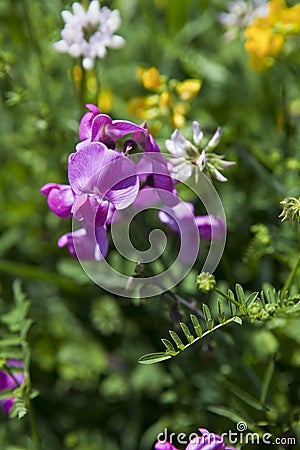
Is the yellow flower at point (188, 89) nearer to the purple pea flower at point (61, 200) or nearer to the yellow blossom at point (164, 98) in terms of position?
the yellow blossom at point (164, 98)

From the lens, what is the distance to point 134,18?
89.5 inches

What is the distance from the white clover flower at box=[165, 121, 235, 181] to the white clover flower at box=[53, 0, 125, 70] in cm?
32

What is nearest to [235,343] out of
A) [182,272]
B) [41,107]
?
[182,272]

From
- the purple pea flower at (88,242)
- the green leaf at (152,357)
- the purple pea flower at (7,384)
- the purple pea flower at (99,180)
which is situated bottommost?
the purple pea flower at (7,384)

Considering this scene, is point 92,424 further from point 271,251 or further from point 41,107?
point 41,107

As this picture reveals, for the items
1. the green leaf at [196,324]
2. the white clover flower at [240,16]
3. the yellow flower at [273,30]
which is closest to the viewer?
the green leaf at [196,324]

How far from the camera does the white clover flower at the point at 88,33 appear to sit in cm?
134

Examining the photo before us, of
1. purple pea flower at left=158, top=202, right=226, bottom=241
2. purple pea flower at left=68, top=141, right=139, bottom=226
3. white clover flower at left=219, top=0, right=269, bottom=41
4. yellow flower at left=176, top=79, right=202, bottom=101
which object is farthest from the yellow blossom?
purple pea flower at left=68, top=141, right=139, bottom=226

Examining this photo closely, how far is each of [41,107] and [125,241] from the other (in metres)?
0.52

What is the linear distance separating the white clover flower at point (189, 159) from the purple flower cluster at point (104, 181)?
20mm

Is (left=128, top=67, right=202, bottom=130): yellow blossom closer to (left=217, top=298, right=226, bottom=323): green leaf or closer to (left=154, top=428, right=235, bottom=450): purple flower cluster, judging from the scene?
(left=217, top=298, right=226, bottom=323): green leaf

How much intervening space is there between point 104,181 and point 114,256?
0.60 meters

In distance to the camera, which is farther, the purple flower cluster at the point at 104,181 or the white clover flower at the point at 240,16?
the white clover flower at the point at 240,16

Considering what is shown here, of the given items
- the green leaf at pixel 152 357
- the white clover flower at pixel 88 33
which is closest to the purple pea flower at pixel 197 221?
the green leaf at pixel 152 357
